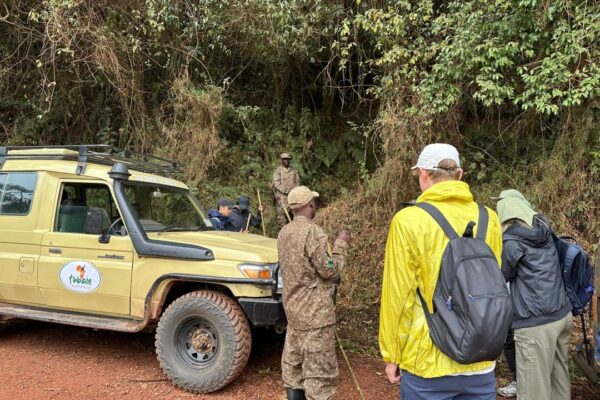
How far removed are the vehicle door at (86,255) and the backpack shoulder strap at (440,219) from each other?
3197 mm

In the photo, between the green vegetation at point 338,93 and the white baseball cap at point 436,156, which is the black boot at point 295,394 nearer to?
the white baseball cap at point 436,156

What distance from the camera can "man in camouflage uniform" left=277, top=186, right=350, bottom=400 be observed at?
3.32 meters

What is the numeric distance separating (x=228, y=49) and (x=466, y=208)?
335 inches

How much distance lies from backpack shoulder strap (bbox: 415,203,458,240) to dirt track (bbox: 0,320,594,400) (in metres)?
2.57

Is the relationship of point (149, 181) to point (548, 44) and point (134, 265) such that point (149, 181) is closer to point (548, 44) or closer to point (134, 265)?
point (134, 265)

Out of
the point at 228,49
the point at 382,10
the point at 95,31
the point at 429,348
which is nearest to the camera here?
the point at 429,348

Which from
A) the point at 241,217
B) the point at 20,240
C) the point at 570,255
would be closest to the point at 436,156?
the point at 570,255

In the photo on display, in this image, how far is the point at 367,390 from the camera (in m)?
4.11

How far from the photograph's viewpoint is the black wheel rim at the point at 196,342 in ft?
13.2

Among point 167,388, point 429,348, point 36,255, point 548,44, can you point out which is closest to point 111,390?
point 167,388

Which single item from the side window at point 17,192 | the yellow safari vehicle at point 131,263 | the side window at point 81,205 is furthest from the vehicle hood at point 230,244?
the side window at point 17,192

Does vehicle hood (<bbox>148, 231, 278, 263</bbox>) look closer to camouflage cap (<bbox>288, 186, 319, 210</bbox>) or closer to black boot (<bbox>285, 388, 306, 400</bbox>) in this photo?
camouflage cap (<bbox>288, 186, 319, 210</bbox>)

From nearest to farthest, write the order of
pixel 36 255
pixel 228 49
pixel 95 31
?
1. pixel 36 255
2. pixel 95 31
3. pixel 228 49

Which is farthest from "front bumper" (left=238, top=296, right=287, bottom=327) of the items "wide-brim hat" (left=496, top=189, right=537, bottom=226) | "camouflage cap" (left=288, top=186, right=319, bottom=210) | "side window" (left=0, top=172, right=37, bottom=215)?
"side window" (left=0, top=172, right=37, bottom=215)
